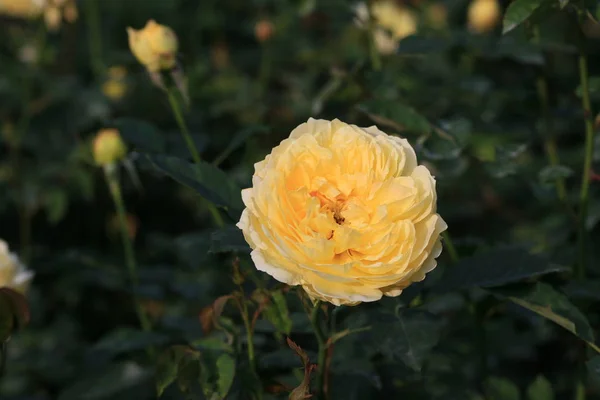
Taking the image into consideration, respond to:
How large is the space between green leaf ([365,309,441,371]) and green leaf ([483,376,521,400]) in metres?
0.35

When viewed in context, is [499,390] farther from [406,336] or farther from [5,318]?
[5,318]

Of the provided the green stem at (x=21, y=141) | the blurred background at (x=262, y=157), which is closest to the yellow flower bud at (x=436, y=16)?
the blurred background at (x=262, y=157)

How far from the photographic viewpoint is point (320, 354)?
35.5 inches

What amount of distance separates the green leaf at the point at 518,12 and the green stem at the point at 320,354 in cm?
42

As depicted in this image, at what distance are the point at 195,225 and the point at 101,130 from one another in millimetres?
1060

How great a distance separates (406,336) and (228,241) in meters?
0.23

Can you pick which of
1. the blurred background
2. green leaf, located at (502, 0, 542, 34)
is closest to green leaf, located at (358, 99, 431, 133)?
the blurred background

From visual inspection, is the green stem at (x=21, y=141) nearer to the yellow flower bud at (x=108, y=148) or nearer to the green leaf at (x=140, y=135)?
the yellow flower bud at (x=108, y=148)

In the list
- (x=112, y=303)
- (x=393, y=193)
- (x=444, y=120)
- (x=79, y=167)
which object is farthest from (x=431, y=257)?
(x=112, y=303)

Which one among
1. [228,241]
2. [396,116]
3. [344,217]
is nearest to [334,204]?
[344,217]

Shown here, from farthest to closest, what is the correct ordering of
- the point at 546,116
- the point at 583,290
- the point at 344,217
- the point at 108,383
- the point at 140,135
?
the point at 546,116
the point at 108,383
the point at 140,135
the point at 583,290
the point at 344,217

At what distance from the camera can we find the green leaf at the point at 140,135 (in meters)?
1.13

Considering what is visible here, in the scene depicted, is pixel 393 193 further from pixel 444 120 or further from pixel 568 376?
pixel 568 376

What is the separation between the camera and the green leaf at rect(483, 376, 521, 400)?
118 cm
